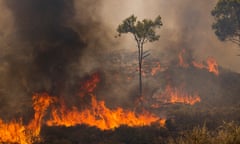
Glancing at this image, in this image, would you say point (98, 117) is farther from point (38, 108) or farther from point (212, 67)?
point (212, 67)

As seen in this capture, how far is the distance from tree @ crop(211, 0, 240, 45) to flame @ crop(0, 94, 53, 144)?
31.5 meters

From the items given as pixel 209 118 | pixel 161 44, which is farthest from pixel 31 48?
pixel 161 44

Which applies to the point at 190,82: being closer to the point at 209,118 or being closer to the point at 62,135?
the point at 209,118

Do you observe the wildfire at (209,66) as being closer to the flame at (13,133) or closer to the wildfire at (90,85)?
the wildfire at (90,85)

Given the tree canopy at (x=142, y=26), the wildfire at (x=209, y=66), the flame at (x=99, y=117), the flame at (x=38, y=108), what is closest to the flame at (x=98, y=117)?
the flame at (x=99, y=117)

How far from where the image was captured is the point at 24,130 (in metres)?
24.8

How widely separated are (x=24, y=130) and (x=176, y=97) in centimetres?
2453

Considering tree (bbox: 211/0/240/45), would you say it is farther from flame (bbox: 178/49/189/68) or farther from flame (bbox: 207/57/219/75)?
flame (bbox: 178/49/189/68)

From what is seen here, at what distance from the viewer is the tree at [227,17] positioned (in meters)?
45.7

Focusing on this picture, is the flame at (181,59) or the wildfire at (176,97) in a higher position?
the flame at (181,59)

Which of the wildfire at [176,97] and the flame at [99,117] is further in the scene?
the wildfire at [176,97]

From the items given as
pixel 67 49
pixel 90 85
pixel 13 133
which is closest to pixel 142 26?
pixel 67 49

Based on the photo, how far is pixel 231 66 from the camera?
61.2 metres

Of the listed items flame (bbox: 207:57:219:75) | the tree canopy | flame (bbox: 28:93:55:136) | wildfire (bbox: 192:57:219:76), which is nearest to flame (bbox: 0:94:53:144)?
flame (bbox: 28:93:55:136)
